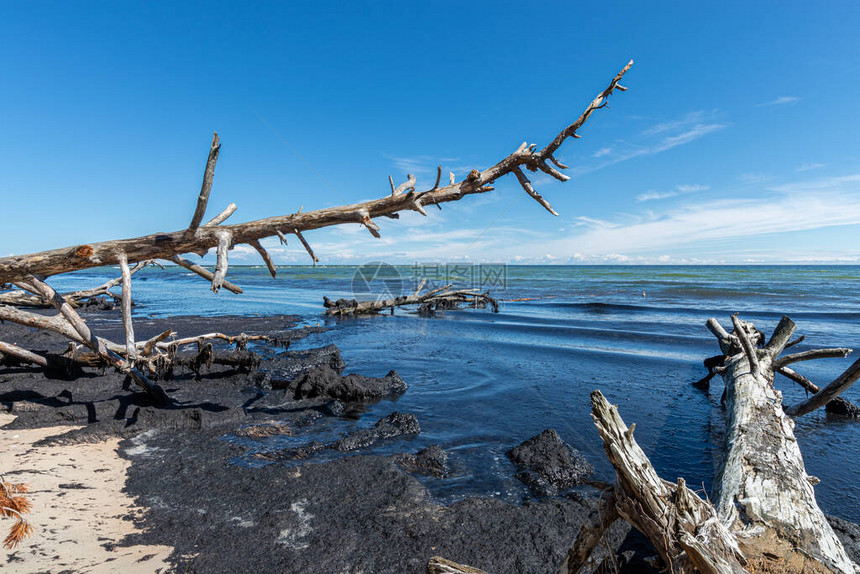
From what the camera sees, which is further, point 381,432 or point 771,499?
point 381,432

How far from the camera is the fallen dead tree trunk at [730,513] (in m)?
1.96

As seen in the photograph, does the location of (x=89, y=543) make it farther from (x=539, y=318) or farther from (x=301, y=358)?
(x=539, y=318)

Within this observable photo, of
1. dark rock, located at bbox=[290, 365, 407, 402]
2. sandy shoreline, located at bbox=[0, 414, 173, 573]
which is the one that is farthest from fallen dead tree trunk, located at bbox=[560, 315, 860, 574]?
dark rock, located at bbox=[290, 365, 407, 402]

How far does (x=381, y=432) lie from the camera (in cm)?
554

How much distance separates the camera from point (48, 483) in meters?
3.88

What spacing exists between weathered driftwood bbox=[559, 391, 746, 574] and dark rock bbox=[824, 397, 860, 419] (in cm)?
668

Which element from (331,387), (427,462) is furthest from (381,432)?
(331,387)

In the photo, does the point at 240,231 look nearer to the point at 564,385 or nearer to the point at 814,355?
the point at 564,385

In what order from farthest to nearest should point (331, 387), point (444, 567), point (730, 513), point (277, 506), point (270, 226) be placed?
1. point (331, 387)
2. point (270, 226)
3. point (277, 506)
4. point (730, 513)
5. point (444, 567)

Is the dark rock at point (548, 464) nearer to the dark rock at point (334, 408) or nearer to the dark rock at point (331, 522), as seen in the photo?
the dark rock at point (331, 522)

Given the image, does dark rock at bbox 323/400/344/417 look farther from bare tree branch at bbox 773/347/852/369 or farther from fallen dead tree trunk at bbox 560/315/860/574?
bare tree branch at bbox 773/347/852/369

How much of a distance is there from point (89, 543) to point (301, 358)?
686 centimetres

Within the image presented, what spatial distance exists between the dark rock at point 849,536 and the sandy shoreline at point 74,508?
5082mm

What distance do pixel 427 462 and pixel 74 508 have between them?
325 centimetres
